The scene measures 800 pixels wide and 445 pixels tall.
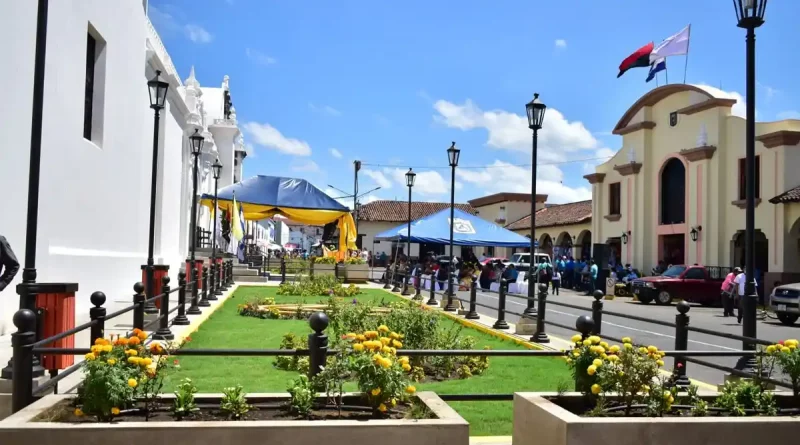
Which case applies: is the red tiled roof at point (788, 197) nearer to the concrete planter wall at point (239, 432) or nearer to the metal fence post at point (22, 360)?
the concrete planter wall at point (239, 432)

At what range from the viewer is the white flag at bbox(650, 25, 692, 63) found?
34.3 meters

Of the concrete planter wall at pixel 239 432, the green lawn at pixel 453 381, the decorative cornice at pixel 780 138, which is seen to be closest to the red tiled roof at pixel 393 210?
the decorative cornice at pixel 780 138

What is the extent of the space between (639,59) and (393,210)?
40.2 metres

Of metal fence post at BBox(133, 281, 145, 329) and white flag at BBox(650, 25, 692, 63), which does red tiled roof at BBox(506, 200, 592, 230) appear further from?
metal fence post at BBox(133, 281, 145, 329)

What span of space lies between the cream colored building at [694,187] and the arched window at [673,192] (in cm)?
5

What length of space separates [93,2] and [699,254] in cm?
2862

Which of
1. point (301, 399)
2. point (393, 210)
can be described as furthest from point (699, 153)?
point (393, 210)

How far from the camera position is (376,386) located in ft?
15.0

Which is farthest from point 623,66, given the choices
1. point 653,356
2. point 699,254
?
point 653,356

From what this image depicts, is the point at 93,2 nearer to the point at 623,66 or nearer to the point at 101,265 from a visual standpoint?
the point at 101,265

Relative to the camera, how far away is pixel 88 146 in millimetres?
14664

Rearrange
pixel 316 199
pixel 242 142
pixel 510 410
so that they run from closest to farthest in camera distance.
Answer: pixel 510 410 < pixel 316 199 < pixel 242 142

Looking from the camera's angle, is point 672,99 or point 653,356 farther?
point 672,99

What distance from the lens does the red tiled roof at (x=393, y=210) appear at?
72.7 meters
